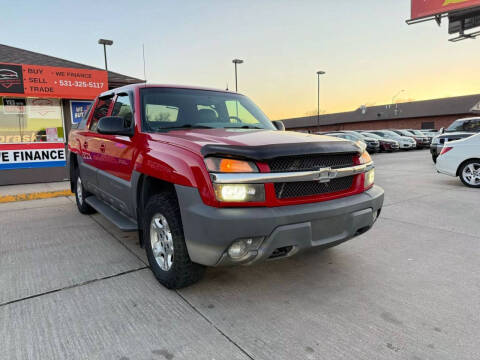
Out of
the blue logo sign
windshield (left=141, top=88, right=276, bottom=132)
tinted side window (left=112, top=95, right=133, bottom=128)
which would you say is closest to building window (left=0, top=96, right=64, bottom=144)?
the blue logo sign

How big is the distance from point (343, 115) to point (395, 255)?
5704 cm

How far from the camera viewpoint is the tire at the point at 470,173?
7383 mm

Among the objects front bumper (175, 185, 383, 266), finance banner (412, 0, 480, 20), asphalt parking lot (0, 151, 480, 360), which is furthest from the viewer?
finance banner (412, 0, 480, 20)

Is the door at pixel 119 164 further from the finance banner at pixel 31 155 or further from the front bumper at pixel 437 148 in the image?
the front bumper at pixel 437 148

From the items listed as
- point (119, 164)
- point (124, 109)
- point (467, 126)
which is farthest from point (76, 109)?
point (467, 126)

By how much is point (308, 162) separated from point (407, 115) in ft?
173

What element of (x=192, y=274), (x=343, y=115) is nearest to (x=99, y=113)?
(x=192, y=274)

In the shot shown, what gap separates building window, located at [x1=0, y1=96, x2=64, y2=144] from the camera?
8656 millimetres

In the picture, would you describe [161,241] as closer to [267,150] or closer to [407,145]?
[267,150]

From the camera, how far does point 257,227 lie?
2.16m

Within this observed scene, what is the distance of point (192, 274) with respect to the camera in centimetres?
259

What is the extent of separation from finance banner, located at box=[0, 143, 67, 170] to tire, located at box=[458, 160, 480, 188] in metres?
10.6

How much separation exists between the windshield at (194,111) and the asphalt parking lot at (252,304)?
1.49m

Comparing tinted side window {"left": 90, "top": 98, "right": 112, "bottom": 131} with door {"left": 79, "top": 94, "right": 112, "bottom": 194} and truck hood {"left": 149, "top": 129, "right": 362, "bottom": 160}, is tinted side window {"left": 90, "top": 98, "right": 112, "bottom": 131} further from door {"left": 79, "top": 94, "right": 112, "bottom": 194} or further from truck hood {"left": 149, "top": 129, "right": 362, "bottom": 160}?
truck hood {"left": 149, "top": 129, "right": 362, "bottom": 160}
